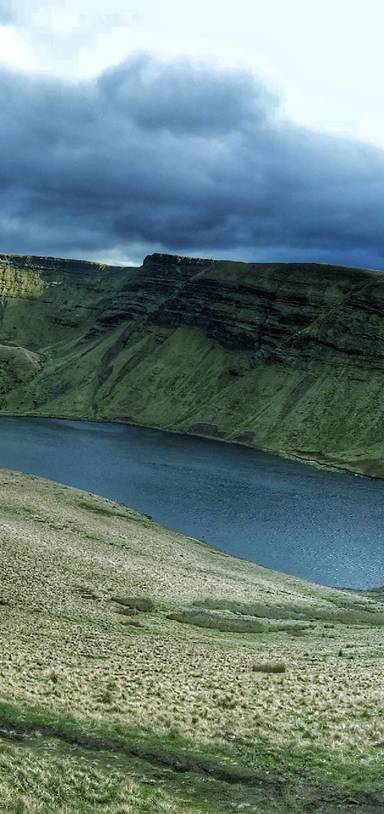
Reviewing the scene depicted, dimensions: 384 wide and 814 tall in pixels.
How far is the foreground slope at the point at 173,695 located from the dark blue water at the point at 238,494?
27.9m

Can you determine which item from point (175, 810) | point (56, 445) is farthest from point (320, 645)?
point (56, 445)

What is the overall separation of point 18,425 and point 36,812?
618 feet

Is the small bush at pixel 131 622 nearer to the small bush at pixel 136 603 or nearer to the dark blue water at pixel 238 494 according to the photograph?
the small bush at pixel 136 603

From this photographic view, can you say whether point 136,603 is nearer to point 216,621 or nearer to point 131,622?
point 216,621

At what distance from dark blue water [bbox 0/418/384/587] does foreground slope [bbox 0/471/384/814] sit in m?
27.9

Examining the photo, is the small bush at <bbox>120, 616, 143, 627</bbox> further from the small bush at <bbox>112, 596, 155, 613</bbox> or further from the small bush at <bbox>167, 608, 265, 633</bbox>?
the small bush at <bbox>167, 608, 265, 633</bbox>

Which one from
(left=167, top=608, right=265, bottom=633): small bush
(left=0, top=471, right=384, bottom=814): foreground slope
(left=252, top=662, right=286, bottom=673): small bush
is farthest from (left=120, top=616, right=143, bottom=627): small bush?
(left=252, top=662, right=286, bottom=673): small bush

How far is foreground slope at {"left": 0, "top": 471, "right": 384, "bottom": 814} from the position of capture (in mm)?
16266

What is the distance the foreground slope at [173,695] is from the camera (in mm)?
16266

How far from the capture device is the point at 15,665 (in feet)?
80.2

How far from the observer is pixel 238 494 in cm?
10856

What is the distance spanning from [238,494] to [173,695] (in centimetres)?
8586

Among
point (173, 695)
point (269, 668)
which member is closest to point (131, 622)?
point (269, 668)

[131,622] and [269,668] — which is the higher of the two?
[269,668]
